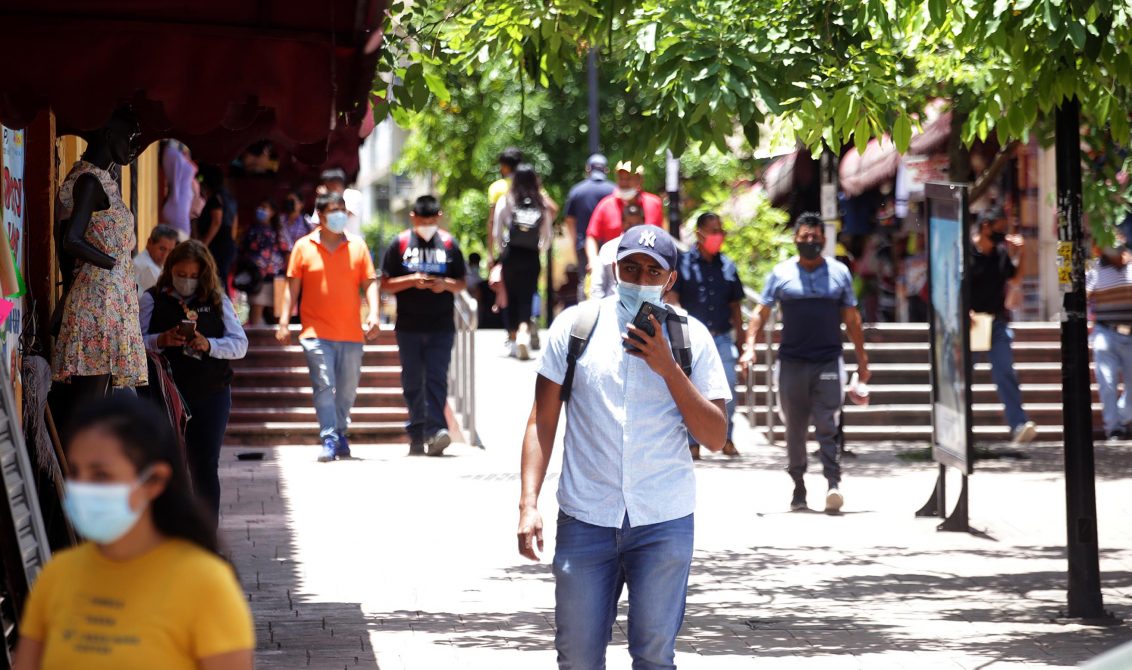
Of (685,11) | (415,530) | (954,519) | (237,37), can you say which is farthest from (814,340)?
(237,37)

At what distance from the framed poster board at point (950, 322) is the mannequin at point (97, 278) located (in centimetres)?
546

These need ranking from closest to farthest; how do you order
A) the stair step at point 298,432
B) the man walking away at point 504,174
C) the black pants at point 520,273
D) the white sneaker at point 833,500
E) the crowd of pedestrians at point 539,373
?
the crowd of pedestrians at point 539,373 → the white sneaker at point 833,500 → the stair step at point 298,432 → the man walking away at point 504,174 → the black pants at point 520,273

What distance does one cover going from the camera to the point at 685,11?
8016 mm

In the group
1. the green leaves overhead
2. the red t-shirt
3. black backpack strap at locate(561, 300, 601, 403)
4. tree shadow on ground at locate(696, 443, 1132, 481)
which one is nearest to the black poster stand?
the green leaves overhead

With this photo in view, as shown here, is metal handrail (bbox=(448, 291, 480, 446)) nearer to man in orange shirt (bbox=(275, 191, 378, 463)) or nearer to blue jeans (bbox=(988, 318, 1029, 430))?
man in orange shirt (bbox=(275, 191, 378, 463))

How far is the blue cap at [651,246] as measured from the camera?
5.72 meters

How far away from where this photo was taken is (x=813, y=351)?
1177 centimetres

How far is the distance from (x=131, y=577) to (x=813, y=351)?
8.68 m

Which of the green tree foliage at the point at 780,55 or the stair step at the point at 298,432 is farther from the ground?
the green tree foliage at the point at 780,55

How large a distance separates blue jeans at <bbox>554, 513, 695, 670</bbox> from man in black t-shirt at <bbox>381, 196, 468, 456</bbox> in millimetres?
9186

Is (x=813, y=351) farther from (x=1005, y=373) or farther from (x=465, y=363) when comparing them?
(x=1005, y=373)

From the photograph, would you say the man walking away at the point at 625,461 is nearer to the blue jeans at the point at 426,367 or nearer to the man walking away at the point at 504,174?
the blue jeans at the point at 426,367

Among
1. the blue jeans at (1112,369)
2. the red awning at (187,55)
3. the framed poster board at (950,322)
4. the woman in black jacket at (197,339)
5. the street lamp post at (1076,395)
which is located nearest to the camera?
the red awning at (187,55)

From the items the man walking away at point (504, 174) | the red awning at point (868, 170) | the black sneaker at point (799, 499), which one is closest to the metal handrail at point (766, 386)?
the man walking away at point (504, 174)
